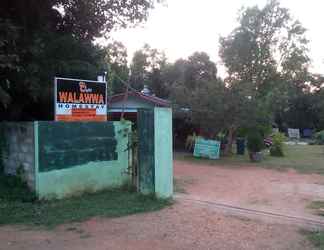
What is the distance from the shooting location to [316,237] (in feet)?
19.6

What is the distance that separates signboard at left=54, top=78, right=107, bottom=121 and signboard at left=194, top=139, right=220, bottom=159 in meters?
9.46

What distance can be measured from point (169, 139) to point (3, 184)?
11.6 feet

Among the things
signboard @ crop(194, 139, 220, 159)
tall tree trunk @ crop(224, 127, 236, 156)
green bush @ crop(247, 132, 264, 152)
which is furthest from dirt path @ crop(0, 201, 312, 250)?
tall tree trunk @ crop(224, 127, 236, 156)

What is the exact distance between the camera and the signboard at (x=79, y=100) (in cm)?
868

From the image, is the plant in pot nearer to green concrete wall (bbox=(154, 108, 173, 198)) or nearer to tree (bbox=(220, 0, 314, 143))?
green concrete wall (bbox=(154, 108, 173, 198))

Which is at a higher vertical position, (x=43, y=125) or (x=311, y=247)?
(x=43, y=125)

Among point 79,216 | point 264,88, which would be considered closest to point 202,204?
point 79,216

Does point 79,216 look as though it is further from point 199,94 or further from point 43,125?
point 199,94

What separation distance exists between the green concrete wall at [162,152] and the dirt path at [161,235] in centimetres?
144

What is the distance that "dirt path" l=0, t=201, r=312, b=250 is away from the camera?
558cm

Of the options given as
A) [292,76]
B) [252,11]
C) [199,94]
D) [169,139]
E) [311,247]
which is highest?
[252,11]

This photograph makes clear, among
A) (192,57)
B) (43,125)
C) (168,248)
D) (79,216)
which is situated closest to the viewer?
(168,248)

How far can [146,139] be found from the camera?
8.82 metres

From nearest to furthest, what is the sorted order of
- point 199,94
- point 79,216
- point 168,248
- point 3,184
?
point 168,248
point 79,216
point 3,184
point 199,94
